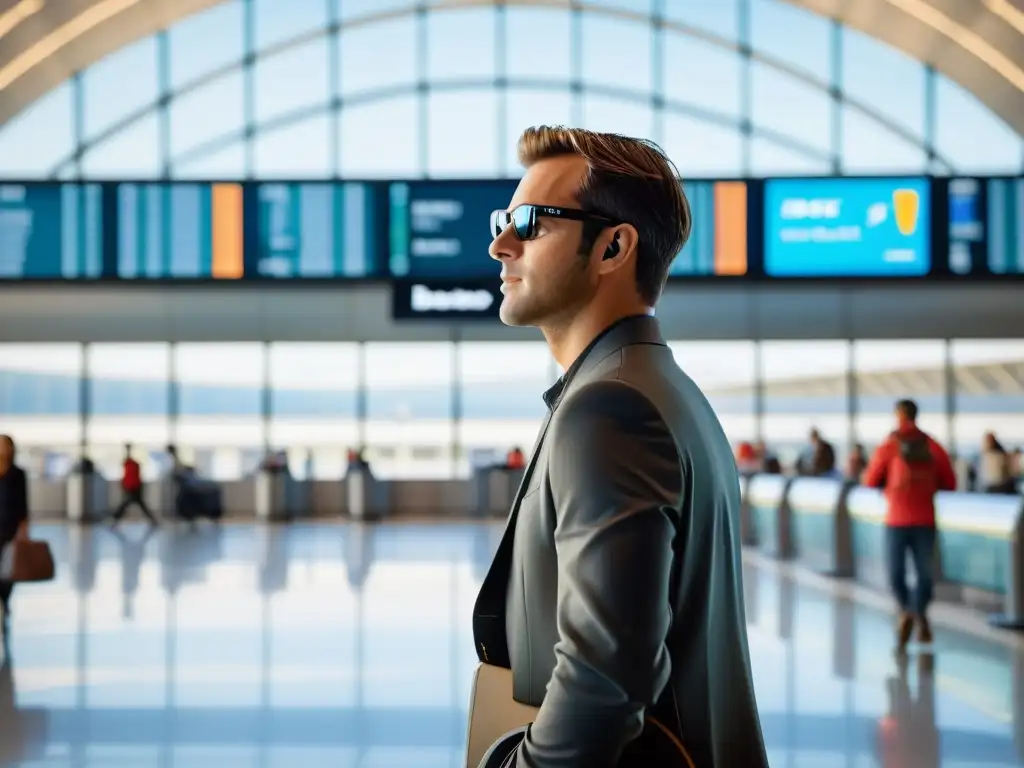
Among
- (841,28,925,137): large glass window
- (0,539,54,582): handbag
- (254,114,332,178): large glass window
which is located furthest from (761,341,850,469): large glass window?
(0,539,54,582): handbag

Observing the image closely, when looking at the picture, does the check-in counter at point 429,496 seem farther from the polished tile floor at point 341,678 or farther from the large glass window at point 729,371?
the polished tile floor at point 341,678

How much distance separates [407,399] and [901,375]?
10.7 meters

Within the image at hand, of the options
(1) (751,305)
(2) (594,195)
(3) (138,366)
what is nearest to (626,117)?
(1) (751,305)

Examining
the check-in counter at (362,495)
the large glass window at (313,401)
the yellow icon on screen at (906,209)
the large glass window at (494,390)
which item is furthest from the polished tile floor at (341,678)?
the large glass window at (494,390)

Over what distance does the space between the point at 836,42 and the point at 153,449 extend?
17.7 m

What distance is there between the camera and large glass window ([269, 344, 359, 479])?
25062 millimetres

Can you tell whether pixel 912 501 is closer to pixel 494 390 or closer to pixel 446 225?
pixel 446 225

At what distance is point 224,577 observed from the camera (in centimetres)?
1230

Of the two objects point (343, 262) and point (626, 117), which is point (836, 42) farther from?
point (343, 262)

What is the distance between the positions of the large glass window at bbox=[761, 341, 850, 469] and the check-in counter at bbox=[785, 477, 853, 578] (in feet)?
33.8

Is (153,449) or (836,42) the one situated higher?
(836,42)

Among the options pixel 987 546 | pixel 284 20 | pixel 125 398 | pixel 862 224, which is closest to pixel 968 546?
pixel 987 546

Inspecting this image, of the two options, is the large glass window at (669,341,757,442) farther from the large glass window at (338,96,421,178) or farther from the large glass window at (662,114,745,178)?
the large glass window at (338,96,421,178)

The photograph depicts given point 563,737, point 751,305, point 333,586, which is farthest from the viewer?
point 751,305
